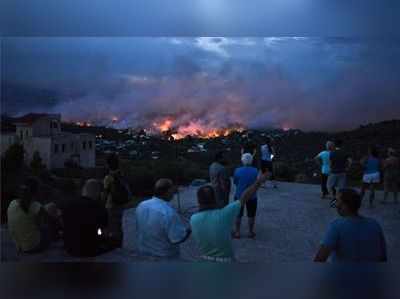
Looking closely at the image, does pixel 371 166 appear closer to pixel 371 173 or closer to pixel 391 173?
pixel 371 173

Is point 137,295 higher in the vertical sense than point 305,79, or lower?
lower

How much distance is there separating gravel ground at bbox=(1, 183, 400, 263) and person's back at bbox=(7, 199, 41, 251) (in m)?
0.96

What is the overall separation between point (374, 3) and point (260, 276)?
1.86 m

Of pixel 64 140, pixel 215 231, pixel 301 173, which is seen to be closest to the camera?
pixel 215 231

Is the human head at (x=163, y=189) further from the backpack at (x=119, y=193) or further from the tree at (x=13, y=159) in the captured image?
the tree at (x=13, y=159)

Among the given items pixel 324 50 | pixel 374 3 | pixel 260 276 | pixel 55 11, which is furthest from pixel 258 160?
pixel 260 276

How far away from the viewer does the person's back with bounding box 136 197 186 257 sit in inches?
106

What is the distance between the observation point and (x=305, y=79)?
14.4ft

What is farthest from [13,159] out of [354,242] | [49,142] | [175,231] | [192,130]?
[354,242]

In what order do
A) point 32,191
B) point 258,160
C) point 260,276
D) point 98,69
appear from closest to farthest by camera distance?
point 260,276 → point 32,191 → point 98,69 → point 258,160

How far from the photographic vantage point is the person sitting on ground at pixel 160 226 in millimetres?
2701

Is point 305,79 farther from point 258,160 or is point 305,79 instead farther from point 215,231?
point 215,231

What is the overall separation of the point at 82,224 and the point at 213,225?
96 cm

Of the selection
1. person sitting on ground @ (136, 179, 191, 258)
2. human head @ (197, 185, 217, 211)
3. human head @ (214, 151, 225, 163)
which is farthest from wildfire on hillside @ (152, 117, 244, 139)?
human head @ (197, 185, 217, 211)
